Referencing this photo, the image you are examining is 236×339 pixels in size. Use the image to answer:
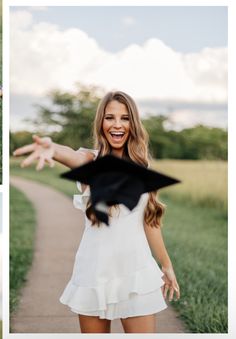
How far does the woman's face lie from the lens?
2840 mm

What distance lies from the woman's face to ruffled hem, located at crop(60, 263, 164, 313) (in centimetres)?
60

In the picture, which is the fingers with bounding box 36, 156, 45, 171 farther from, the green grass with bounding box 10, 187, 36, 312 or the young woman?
the green grass with bounding box 10, 187, 36, 312

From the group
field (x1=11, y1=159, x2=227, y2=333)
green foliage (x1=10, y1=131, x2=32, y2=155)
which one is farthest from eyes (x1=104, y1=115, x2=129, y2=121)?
green foliage (x1=10, y1=131, x2=32, y2=155)

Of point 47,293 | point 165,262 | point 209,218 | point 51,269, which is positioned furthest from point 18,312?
point 209,218

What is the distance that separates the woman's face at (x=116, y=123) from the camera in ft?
9.32

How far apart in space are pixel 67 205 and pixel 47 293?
194 cm

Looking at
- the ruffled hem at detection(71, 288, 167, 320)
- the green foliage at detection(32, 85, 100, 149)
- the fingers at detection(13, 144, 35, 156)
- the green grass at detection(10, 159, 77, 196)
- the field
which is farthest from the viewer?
the green grass at detection(10, 159, 77, 196)

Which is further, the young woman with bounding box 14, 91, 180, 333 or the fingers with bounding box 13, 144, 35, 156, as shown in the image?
the young woman with bounding box 14, 91, 180, 333

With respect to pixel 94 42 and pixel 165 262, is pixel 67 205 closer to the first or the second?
pixel 94 42

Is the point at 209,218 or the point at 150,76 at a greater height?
the point at 150,76

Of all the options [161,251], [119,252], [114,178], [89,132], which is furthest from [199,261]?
[114,178]

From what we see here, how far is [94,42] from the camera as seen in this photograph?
159 inches

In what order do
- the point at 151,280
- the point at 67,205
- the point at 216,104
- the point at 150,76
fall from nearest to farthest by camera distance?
the point at 151,280
the point at 150,76
the point at 216,104
the point at 67,205

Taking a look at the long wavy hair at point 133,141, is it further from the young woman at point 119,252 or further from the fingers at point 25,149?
the fingers at point 25,149
